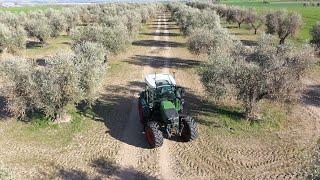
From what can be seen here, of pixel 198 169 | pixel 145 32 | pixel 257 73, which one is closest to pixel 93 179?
pixel 198 169

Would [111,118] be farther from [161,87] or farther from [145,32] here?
[145,32]

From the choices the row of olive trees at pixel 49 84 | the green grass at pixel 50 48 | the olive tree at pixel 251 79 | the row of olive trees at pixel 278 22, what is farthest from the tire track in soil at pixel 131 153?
the row of olive trees at pixel 278 22

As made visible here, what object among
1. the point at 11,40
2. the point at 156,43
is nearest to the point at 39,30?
the point at 11,40

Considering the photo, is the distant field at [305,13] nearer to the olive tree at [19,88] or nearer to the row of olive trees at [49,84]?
the row of olive trees at [49,84]

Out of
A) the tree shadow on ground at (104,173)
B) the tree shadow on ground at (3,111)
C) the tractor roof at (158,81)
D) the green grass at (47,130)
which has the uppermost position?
the tractor roof at (158,81)

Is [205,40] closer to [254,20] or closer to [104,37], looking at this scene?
[104,37]
